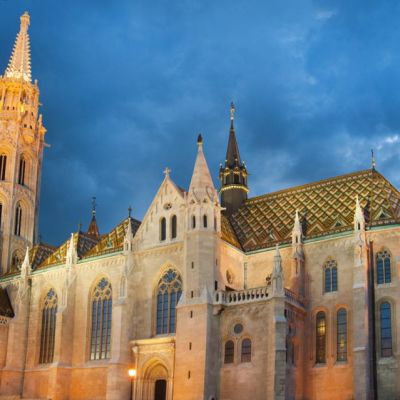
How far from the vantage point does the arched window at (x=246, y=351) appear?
46281 millimetres

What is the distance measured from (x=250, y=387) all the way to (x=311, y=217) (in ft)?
48.1

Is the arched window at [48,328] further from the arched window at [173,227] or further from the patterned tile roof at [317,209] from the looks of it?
the patterned tile roof at [317,209]

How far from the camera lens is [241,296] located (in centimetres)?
4759

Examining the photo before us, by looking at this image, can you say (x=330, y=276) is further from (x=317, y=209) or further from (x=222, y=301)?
(x=222, y=301)

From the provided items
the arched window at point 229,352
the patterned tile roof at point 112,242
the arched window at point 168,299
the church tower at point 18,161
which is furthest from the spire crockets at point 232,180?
the church tower at point 18,161

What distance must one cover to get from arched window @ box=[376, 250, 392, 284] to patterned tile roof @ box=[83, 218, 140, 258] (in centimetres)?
2030

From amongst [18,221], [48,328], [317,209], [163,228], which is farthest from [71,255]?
[317,209]

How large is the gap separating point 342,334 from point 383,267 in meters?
5.14

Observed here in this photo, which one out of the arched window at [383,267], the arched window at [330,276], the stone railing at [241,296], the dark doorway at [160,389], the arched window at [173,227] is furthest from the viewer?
the arched window at [173,227]

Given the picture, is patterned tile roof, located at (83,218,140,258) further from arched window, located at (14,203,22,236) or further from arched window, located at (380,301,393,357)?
arched window, located at (380,301,393,357)

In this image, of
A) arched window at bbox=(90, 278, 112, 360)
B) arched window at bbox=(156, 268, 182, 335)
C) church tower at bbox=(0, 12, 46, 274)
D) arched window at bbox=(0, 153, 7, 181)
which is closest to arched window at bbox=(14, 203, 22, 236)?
church tower at bbox=(0, 12, 46, 274)

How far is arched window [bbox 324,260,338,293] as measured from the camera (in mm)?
49156

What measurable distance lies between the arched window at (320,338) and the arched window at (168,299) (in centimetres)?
1002

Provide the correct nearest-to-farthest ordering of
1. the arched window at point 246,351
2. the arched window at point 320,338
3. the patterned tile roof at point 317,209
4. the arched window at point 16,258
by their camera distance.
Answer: the arched window at point 246,351 < the arched window at point 320,338 < the patterned tile roof at point 317,209 < the arched window at point 16,258
